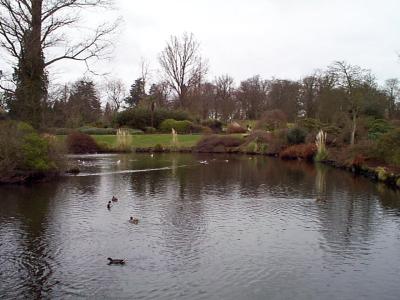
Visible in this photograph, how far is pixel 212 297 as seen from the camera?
870cm

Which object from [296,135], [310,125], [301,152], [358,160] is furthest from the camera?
[310,125]

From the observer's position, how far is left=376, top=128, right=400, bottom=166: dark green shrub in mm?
25531

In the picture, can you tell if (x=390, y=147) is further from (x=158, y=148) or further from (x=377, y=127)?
(x=158, y=148)

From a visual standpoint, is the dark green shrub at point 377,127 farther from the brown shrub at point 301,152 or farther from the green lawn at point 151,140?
the green lawn at point 151,140

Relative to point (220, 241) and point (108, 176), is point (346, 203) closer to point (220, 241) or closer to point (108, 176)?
point (220, 241)

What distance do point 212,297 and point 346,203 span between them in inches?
436

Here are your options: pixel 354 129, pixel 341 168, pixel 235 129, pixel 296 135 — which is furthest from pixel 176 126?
pixel 341 168

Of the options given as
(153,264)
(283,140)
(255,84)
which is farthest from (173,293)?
(255,84)

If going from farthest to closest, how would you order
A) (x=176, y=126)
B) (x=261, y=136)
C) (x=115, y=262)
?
(x=176, y=126)
(x=261, y=136)
(x=115, y=262)

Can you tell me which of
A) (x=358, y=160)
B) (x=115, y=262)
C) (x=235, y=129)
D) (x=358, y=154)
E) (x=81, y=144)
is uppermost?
(x=235, y=129)

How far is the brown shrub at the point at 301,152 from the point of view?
39750 millimetres

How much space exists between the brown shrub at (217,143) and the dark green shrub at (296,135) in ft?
24.3

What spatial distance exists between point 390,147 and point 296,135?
15.4 m

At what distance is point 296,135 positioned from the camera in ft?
137
